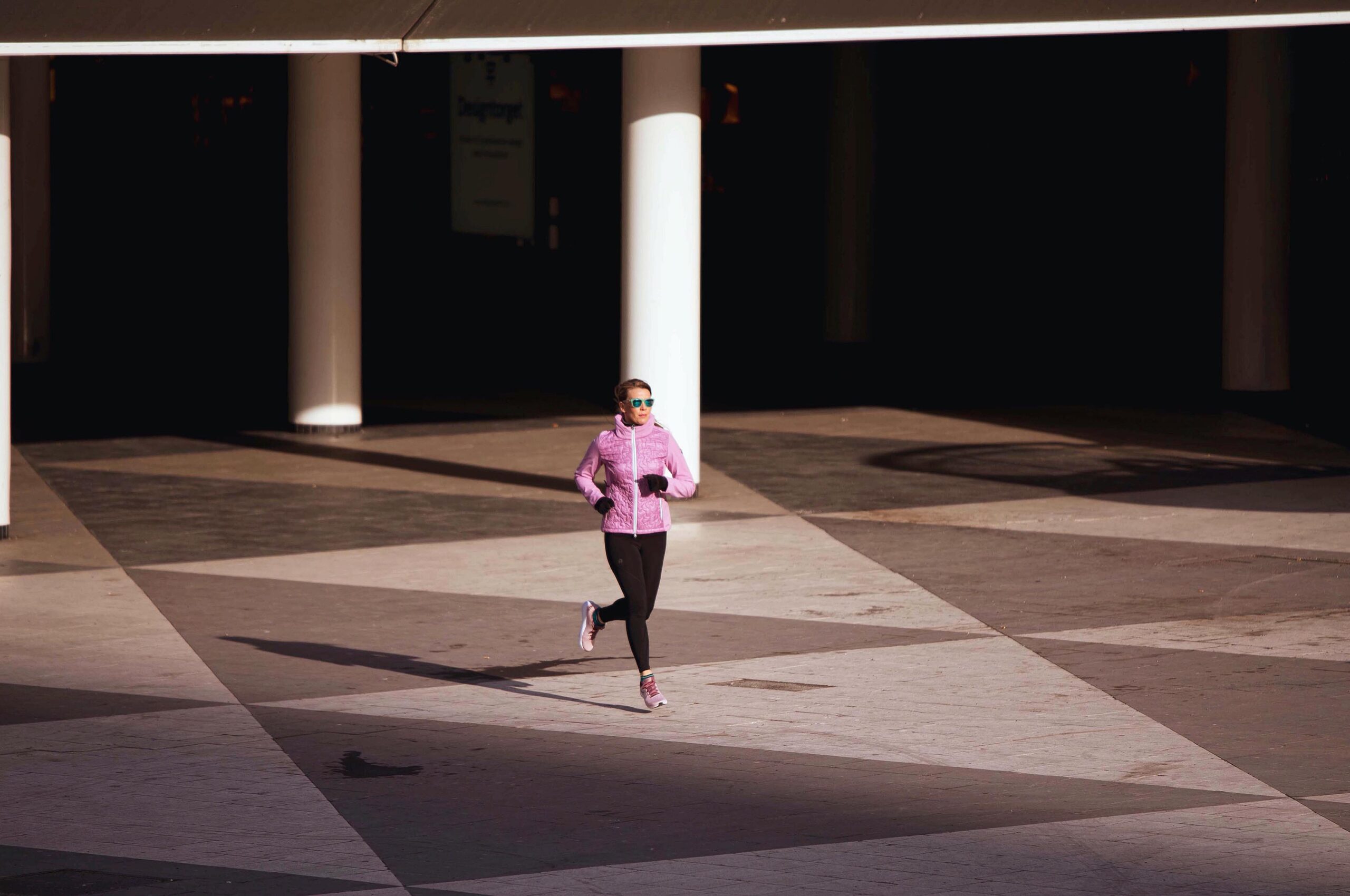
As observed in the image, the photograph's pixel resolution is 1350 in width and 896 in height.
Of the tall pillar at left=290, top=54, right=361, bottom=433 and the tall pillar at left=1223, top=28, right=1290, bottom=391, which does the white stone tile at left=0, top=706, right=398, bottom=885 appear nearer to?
the tall pillar at left=290, top=54, right=361, bottom=433

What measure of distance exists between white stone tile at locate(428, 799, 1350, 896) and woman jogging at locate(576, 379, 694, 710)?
241 cm

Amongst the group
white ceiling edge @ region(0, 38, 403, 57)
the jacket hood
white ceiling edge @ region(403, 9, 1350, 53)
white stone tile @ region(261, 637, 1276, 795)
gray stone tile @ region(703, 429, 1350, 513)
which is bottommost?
Answer: white stone tile @ region(261, 637, 1276, 795)

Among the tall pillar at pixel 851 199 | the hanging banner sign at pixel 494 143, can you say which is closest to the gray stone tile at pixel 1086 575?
the hanging banner sign at pixel 494 143

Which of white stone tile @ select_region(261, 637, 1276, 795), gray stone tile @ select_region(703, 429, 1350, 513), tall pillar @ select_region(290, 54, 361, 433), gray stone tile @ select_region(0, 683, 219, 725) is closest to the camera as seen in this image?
white stone tile @ select_region(261, 637, 1276, 795)

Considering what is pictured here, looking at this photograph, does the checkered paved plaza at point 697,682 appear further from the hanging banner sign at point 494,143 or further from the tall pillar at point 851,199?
the tall pillar at point 851,199

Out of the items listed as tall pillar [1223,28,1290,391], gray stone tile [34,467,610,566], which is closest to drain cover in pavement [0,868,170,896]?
gray stone tile [34,467,610,566]

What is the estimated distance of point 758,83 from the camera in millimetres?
→ 34844

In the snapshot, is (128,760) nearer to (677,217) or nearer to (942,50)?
(677,217)

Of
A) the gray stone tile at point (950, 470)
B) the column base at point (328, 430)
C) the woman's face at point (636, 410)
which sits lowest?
the gray stone tile at point (950, 470)

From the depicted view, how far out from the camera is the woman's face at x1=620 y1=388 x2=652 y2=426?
33.2ft

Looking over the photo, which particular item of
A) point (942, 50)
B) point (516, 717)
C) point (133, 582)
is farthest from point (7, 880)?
point (942, 50)

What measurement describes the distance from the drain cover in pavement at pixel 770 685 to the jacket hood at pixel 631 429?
1.34 m

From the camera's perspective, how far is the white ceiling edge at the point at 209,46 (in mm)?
14078

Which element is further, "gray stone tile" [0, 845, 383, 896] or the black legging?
the black legging
